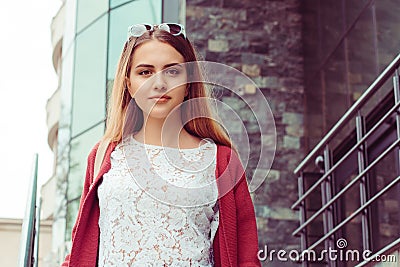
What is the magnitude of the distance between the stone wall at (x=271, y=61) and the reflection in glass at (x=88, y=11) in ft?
4.69

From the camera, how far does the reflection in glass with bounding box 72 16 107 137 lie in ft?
26.6

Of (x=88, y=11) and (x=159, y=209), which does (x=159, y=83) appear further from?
(x=88, y=11)

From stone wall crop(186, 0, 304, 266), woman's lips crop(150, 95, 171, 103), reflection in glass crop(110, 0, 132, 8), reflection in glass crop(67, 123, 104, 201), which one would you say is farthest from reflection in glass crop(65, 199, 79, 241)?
woman's lips crop(150, 95, 171, 103)

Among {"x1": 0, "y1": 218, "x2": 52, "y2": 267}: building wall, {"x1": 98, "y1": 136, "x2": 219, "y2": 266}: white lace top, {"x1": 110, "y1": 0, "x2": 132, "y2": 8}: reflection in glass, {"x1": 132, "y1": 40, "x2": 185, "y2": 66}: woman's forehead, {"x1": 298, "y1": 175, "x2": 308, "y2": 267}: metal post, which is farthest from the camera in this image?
{"x1": 0, "y1": 218, "x2": 52, "y2": 267}: building wall

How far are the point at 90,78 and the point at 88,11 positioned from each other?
0.65m

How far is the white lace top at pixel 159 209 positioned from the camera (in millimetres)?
2049

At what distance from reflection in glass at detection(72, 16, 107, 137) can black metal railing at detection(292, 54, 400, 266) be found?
206cm

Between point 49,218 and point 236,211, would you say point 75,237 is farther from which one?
point 49,218

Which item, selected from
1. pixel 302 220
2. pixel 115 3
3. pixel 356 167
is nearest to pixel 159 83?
pixel 302 220

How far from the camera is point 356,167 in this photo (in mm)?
6699

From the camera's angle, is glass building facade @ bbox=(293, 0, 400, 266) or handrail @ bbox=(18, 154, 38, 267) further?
glass building facade @ bbox=(293, 0, 400, 266)

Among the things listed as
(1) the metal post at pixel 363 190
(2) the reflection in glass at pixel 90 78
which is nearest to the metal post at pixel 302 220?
(1) the metal post at pixel 363 190

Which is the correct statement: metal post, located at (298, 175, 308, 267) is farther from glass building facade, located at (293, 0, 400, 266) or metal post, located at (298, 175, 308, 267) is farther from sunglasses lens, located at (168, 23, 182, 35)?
sunglasses lens, located at (168, 23, 182, 35)

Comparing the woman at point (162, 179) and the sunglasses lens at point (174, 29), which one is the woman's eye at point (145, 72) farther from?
the sunglasses lens at point (174, 29)
